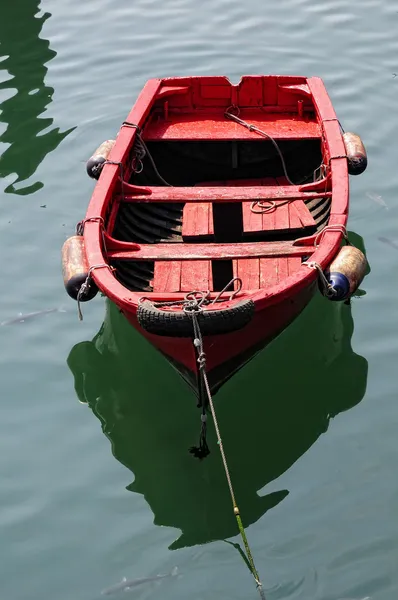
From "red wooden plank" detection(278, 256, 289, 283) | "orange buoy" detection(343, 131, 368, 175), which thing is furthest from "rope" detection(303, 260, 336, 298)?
"orange buoy" detection(343, 131, 368, 175)

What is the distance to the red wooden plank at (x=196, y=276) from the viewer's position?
27.2ft

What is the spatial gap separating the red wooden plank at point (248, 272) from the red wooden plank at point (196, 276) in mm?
268

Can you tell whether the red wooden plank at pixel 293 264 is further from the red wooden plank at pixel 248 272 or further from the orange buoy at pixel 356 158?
the orange buoy at pixel 356 158

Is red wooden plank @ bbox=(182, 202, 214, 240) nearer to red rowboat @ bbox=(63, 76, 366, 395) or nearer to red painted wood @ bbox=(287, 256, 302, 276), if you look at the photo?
red rowboat @ bbox=(63, 76, 366, 395)

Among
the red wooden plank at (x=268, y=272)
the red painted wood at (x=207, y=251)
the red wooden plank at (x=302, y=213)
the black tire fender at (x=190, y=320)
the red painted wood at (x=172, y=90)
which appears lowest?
the red wooden plank at (x=268, y=272)

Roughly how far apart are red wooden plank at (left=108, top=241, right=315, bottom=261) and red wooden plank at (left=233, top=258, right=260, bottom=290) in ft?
0.30

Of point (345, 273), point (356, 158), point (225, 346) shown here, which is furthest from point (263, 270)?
point (356, 158)

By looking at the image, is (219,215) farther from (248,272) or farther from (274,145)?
(274,145)

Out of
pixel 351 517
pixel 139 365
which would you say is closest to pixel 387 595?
pixel 351 517

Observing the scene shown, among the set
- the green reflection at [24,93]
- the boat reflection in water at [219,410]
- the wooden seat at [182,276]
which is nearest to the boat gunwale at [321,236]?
the wooden seat at [182,276]

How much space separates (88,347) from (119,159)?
82.0 inches

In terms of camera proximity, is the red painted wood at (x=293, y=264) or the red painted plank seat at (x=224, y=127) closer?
the red painted wood at (x=293, y=264)

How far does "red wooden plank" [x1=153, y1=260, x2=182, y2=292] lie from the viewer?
833 centimetres

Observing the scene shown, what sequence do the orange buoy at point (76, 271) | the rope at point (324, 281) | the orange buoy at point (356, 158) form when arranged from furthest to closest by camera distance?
the orange buoy at point (356, 158) → the orange buoy at point (76, 271) → the rope at point (324, 281)
